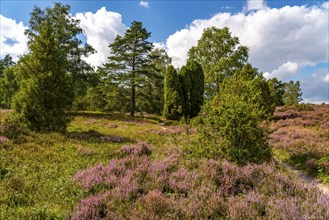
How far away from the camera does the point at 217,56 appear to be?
3769 cm

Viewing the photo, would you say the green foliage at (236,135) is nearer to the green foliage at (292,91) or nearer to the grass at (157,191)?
the grass at (157,191)

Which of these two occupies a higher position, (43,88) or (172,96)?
(172,96)

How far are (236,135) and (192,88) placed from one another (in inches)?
929

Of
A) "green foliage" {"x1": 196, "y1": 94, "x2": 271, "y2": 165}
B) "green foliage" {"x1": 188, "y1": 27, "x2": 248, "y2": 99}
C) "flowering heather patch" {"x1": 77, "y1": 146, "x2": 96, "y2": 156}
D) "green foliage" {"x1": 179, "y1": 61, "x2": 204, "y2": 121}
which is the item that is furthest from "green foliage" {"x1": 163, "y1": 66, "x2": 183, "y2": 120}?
"green foliage" {"x1": 196, "y1": 94, "x2": 271, "y2": 165}

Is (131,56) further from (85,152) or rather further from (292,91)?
(292,91)

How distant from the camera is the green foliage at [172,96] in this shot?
29.4 m

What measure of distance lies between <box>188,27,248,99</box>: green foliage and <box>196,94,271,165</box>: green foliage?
2669 centimetres

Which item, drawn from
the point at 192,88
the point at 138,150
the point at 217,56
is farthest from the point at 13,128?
the point at 217,56

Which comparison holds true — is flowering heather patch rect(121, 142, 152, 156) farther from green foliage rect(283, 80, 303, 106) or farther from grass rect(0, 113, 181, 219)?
green foliage rect(283, 80, 303, 106)

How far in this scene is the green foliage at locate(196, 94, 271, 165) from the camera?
26.0 ft

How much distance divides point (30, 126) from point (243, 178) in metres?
12.5

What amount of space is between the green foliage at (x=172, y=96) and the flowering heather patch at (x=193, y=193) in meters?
22.1

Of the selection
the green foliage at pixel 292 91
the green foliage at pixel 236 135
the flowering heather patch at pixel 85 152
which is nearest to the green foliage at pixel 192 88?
the flowering heather patch at pixel 85 152

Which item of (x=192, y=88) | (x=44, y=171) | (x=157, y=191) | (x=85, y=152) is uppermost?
(x=192, y=88)
